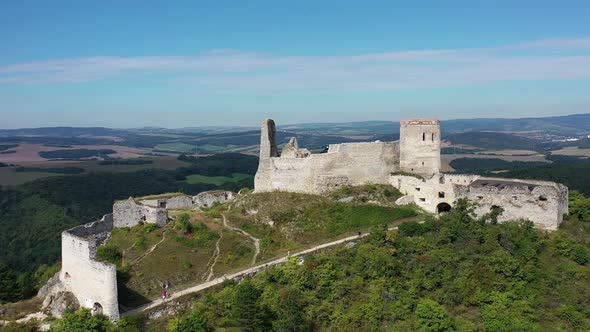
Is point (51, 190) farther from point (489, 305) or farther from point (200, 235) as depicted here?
point (489, 305)

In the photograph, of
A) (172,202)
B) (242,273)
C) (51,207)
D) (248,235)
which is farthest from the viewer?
(51,207)

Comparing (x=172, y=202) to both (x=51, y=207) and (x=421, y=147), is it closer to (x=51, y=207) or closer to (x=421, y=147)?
(x=421, y=147)

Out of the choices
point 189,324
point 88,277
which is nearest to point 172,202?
point 88,277

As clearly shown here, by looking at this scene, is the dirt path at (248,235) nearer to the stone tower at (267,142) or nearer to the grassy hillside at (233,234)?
the grassy hillside at (233,234)

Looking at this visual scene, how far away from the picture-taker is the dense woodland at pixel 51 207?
63.5 metres

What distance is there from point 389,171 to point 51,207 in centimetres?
6576

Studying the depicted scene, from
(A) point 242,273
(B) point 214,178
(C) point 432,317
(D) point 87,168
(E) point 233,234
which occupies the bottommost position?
(B) point 214,178

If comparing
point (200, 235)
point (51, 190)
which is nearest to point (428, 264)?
point (200, 235)

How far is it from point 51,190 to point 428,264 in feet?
277

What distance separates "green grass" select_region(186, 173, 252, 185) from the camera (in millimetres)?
119012

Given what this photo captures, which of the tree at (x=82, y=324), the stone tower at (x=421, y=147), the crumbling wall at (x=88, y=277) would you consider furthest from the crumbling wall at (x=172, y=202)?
the stone tower at (x=421, y=147)

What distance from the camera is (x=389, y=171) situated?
41312mm

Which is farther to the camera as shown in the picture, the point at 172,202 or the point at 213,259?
the point at 172,202

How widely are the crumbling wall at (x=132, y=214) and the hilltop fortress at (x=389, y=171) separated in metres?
9.31
